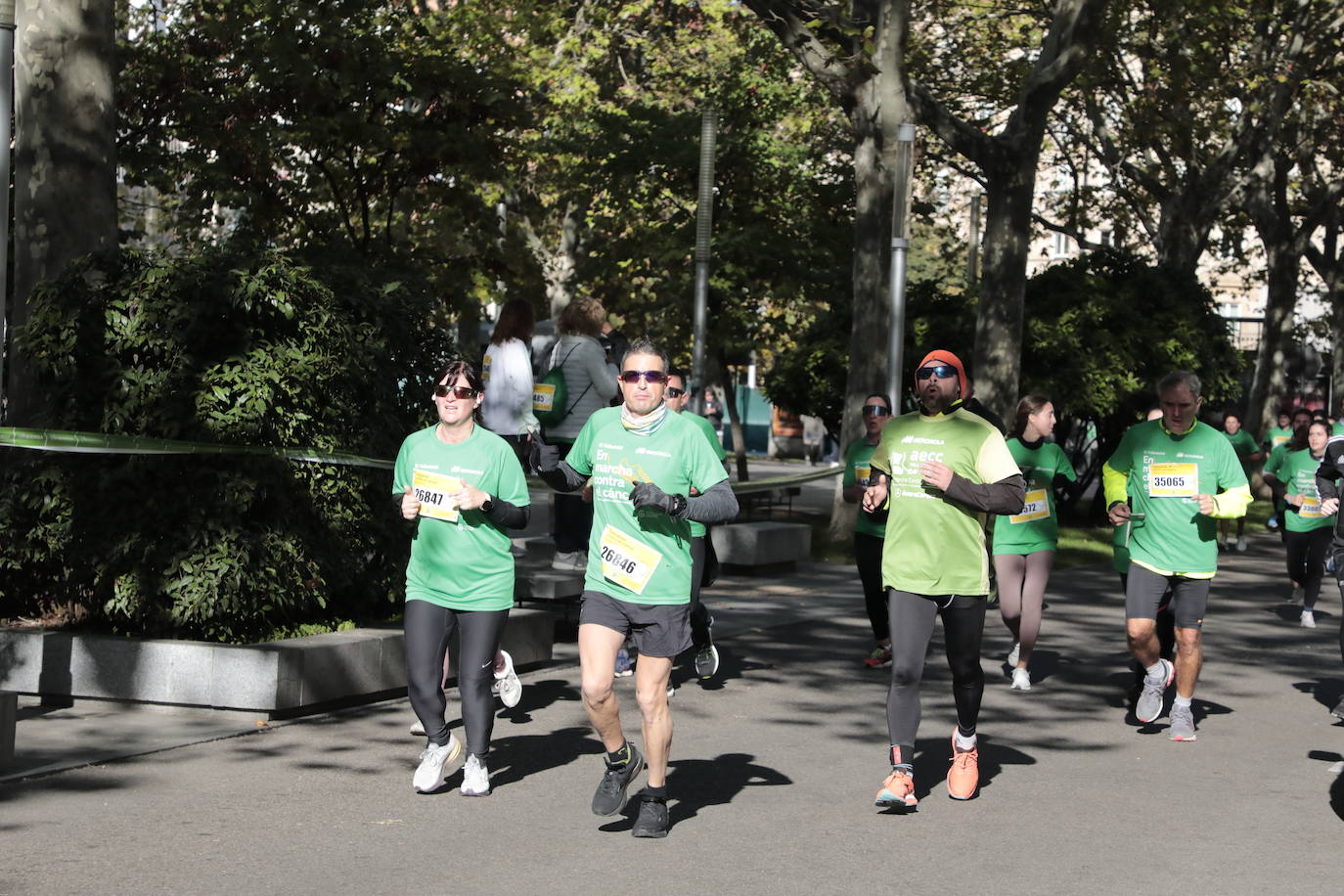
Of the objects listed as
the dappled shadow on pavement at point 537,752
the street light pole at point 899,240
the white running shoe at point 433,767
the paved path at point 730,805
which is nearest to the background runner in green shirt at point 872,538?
the paved path at point 730,805

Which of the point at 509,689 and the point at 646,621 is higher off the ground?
the point at 646,621

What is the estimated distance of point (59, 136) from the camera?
33.1 ft

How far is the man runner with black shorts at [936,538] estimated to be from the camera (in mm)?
6988

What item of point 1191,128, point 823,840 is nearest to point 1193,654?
point 823,840

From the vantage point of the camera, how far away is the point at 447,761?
23.0ft

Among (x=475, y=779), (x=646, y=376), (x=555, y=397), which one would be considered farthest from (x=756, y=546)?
(x=646, y=376)

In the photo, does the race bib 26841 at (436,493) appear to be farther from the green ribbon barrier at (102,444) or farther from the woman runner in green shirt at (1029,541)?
the woman runner in green shirt at (1029,541)

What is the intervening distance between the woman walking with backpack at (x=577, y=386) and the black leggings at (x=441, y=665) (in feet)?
14.0

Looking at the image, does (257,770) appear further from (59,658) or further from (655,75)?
(655,75)

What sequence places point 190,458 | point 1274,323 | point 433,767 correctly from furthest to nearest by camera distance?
1. point 1274,323
2. point 190,458
3. point 433,767

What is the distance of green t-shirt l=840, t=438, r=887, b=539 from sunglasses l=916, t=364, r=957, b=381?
3.14 metres

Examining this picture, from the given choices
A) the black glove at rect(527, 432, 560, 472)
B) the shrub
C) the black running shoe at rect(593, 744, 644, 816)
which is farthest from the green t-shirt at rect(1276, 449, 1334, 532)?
the black running shoe at rect(593, 744, 644, 816)

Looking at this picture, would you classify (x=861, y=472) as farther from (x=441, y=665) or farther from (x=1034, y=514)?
(x=441, y=665)

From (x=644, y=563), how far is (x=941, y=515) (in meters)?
1.37
